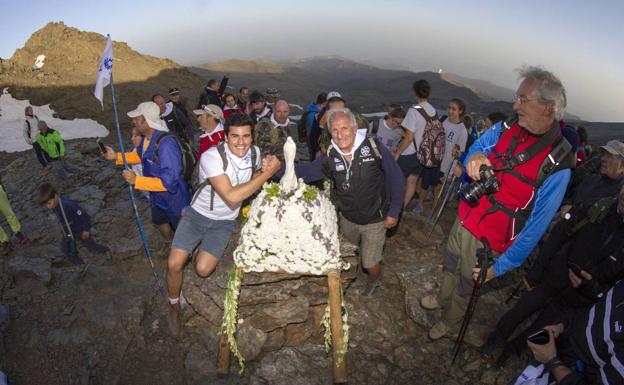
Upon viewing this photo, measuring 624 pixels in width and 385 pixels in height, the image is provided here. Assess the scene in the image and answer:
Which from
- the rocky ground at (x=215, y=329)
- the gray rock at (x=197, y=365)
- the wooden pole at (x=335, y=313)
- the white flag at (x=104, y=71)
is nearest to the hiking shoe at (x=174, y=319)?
the rocky ground at (x=215, y=329)

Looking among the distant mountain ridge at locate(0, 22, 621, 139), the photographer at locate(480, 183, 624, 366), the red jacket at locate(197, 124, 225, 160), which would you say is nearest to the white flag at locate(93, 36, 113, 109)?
the red jacket at locate(197, 124, 225, 160)

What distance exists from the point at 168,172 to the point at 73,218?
9.84 feet

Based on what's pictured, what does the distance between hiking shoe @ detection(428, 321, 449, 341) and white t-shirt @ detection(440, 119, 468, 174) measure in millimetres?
3636

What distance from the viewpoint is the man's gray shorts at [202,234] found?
4355 mm

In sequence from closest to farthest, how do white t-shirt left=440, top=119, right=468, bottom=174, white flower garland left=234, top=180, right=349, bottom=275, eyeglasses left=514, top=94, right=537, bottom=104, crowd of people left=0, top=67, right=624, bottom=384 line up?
1. crowd of people left=0, top=67, right=624, bottom=384
2. eyeglasses left=514, top=94, right=537, bottom=104
3. white flower garland left=234, top=180, right=349, bottom=275
4. white t-shirt left=440, top=119, right=468, bottom=174

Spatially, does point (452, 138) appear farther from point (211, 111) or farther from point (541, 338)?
point (211, 111)

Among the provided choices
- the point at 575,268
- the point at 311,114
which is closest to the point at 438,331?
the point at 575,268

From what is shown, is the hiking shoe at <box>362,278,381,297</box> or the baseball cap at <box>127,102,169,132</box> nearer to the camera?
the baseball cap at <box>127,102,169,132</box>

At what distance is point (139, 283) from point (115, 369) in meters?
1.61

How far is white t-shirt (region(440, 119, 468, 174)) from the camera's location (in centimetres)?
689

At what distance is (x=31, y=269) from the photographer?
6031 mm

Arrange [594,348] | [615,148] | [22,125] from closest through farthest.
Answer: [594,348] → [615,148] → [22,125]

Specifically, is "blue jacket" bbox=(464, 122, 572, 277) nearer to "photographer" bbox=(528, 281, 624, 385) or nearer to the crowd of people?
the crowd of people

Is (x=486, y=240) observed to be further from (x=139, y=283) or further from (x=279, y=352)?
(x=139, y=283)
